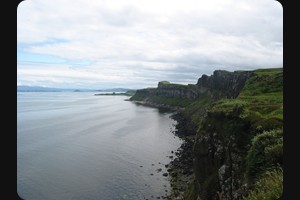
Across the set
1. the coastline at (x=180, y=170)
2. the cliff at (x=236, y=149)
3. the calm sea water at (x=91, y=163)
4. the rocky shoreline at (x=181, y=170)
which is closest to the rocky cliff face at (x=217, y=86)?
the calm sea water at (x=91, y=163)

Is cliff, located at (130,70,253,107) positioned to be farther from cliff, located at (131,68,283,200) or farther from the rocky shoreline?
cliff, located at (131,68,283,200)

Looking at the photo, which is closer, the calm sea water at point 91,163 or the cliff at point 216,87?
the calm sea water at point 91,163

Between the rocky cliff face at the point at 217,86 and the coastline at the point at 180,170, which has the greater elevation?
the rocky cliff face at the point at 217,86

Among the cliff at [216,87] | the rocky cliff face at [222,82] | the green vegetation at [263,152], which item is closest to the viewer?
the green vegetation at [263,152]

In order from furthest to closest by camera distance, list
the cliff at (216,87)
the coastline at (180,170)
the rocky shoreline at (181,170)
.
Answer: the cliff at (216,87) → the rocky shoreline at (181,170) → the coastline at (180,170)

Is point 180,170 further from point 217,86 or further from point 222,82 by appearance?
point 217,86

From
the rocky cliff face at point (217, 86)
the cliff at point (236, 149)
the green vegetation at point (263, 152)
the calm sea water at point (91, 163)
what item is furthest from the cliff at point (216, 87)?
the green vegetation at point (263, 152)

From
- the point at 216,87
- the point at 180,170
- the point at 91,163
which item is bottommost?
the point at 180,170

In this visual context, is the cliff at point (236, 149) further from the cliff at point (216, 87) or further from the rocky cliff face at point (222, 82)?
the rocky cliff face at point (222, 82)

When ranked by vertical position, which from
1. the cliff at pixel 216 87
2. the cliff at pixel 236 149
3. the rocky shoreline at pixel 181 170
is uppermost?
the cliff at pixel 216 87

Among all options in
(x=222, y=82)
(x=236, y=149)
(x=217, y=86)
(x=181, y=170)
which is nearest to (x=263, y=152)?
(x=236, y=149)

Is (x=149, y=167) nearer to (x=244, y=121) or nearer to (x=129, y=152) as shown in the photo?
(x=129, y=152)

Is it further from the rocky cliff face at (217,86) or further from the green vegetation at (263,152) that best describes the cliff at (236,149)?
the rocky cliff face at (217,86)
